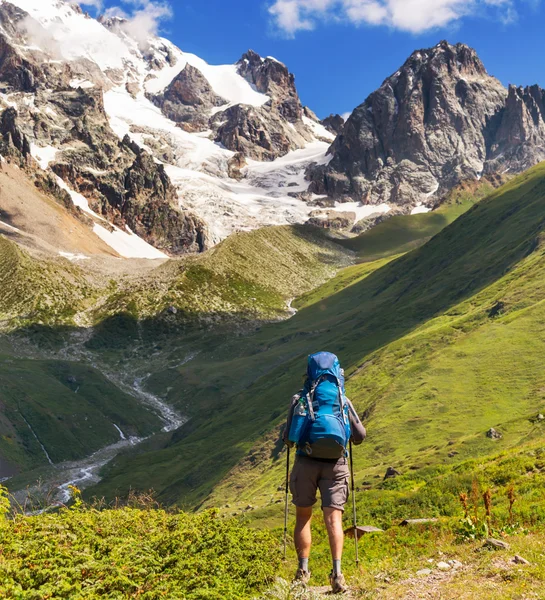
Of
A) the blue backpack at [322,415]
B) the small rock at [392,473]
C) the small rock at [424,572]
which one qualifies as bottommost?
the small rock at [392,473]

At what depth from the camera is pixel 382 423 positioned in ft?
192

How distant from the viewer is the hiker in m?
13.4

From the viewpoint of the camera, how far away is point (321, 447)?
1337cm

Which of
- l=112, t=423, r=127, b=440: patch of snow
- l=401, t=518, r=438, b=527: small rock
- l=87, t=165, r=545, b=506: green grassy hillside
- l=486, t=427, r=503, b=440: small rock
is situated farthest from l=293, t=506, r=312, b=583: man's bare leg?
l=112, t=423, r=127, b=440: patch of snow

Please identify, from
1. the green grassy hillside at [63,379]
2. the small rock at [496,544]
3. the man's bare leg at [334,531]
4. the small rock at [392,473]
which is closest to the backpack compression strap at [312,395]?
the man's bare leg at [334,531]

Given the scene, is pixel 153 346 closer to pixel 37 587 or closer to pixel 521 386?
pixel 521 386

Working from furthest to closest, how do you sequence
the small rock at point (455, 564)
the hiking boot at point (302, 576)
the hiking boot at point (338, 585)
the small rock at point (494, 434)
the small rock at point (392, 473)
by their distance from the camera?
the small rock at point (494, 434)
the small rock at point (392, 473)
the small rock at point (455, 564)
the hiking boot at point (302, 576)
the hiking boot at point (338, 585)

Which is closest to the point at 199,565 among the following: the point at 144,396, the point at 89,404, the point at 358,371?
the point at 358,371

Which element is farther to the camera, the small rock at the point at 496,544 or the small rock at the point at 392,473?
the small rock at the point at 392,473

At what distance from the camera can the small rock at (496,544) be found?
1459 cm

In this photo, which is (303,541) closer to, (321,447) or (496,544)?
(321,447)

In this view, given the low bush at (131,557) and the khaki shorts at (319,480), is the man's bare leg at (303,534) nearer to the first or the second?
the khaki shorts at (319,480)

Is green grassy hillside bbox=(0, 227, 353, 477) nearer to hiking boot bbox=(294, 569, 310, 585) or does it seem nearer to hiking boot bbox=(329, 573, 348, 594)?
hiking boot bbox=(294, 569, 310, 585)

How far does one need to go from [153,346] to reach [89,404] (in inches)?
2157
